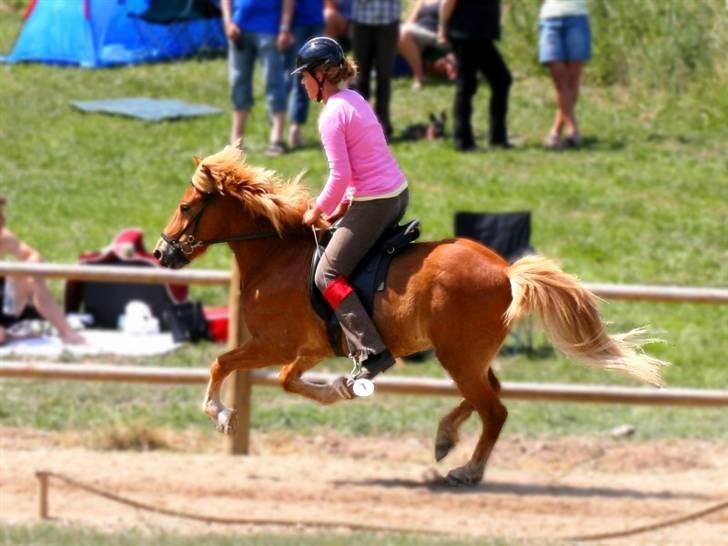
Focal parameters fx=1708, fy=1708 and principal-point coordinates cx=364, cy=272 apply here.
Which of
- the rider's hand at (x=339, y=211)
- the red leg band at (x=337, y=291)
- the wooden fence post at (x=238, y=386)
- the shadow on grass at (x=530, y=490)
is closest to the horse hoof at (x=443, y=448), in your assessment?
the red leg band at (x=337, y=291)

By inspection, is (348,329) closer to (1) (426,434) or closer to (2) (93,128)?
(1) (426,434)

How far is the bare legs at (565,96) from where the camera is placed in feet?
55.3

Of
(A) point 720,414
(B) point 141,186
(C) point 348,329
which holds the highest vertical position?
(C) point 348,329

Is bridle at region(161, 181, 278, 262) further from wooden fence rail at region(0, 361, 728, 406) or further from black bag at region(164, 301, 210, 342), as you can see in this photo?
black bag at region(164, 301, 210, 342)

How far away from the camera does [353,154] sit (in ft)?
24.7

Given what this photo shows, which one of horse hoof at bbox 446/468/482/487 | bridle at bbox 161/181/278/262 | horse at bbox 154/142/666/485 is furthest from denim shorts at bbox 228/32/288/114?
horse hoof at bbox 446/468/482/487

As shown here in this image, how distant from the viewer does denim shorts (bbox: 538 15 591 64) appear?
16781 mm

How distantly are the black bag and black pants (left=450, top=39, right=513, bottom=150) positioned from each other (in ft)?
12.6

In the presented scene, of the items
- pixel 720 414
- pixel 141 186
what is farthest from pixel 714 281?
pixel 141 186

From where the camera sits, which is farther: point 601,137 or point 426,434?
point 601,137

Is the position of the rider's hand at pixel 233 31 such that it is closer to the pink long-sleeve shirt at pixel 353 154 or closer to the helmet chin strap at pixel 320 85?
the pink long-sleeve shirt at pixel 353 154

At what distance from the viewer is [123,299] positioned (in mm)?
14367

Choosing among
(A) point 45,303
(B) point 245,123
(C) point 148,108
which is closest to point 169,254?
(A) point 45,303

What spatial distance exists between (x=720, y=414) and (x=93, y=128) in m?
7.76
